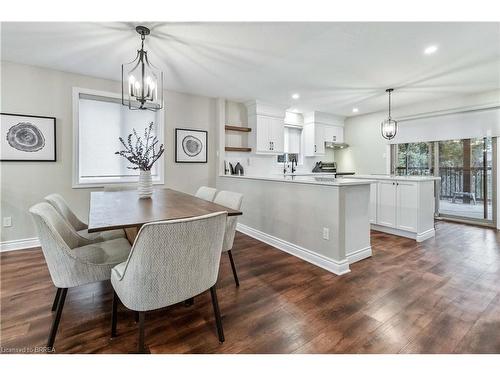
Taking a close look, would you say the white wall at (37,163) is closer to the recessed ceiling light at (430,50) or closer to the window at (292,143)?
the window at (292,143)

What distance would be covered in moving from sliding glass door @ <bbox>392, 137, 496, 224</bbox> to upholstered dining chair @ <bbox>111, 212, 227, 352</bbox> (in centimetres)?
554

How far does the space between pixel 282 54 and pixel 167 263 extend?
266 cm

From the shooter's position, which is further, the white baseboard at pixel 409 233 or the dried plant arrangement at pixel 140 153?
the white baseboard at pixel 409 233

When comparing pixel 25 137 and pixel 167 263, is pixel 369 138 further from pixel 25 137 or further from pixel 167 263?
pixel 25 137

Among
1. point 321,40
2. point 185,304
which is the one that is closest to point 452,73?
point 321,40

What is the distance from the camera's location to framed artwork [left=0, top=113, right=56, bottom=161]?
306 cm

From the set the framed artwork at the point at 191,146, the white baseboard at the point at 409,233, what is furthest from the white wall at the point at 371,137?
the framed artwork at the point at 191,146

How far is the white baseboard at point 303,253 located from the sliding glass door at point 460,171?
3.93 m

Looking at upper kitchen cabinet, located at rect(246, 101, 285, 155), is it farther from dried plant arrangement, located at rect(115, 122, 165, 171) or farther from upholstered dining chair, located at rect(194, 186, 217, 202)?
upholstered dining chair, located at rect(194, 186, 217, 202)

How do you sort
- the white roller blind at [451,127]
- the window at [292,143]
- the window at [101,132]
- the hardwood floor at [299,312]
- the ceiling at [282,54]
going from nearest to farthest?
the hardwood floor at [299,312] < the ceiling at [282,54] < the window at [101,132] < the white roller blind at [451,127] < the window at [292,143]

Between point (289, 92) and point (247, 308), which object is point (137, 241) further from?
point (289, 92)

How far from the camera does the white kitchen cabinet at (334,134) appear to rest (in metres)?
6.06

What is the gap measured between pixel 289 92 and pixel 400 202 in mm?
2587

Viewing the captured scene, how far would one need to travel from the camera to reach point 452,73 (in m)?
3.40
